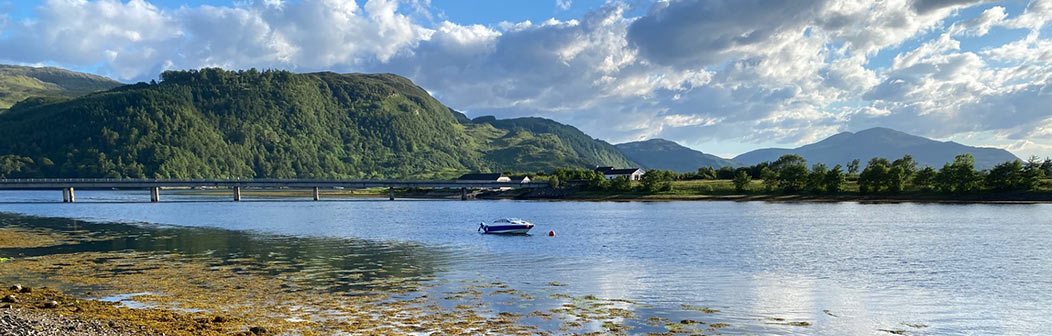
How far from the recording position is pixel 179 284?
4056cm

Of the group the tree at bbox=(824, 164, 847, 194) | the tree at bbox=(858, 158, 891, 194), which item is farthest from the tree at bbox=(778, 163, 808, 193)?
the tree at bbox=(858, 158, 891, 194)

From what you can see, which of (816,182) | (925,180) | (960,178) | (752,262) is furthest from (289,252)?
(925,180)

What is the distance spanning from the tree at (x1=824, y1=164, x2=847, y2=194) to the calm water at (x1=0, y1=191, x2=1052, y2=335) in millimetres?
87275

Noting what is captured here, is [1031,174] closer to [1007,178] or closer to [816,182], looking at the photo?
[1007,178]

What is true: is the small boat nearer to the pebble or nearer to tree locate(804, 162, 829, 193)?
the pebble

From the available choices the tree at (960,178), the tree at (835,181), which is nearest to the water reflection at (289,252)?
the tree at (835,181)

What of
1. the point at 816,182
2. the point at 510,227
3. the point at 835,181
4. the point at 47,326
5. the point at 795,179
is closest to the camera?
the point at 47,326

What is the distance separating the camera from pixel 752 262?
52094 millimetres

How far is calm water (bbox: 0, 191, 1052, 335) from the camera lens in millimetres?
31703

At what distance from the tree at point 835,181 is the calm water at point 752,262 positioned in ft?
286

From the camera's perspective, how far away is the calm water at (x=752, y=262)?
31703 millimetres

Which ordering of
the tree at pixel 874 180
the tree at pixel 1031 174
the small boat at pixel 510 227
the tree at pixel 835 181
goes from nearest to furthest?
the small boat at pixel 510 227 → the tree at pixel 1031 174 → the tree at pixel 874 180 → the tree at pixel 835 181

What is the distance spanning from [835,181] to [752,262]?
5882 inches

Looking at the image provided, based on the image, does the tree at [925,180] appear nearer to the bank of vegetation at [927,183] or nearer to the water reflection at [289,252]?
the bank of vegetation at [927,183]
